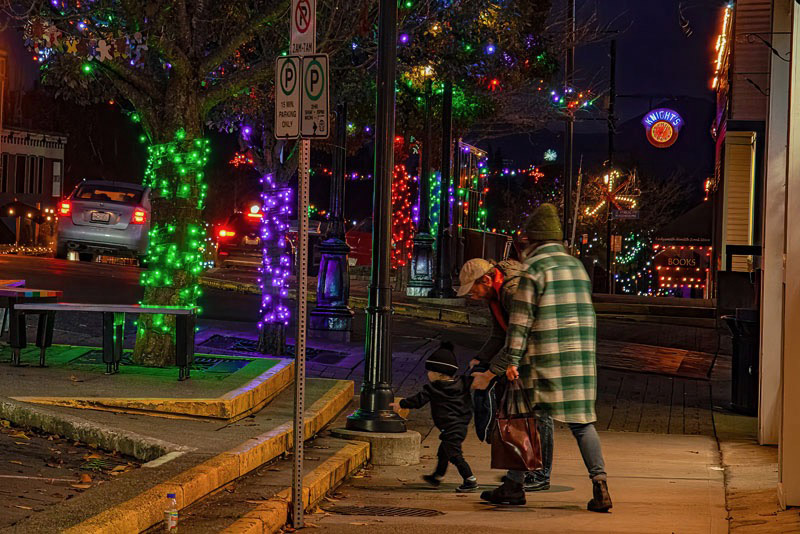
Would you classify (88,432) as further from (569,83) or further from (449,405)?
(569,83)

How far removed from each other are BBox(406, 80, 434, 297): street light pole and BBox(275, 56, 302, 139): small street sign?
49.5 feet

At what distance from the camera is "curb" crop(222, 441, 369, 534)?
6223 millimetres

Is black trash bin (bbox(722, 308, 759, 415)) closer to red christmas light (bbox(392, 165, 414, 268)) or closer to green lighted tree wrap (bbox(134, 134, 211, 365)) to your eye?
green lighted tree wrap (bbox(134, 134, 211, 365))

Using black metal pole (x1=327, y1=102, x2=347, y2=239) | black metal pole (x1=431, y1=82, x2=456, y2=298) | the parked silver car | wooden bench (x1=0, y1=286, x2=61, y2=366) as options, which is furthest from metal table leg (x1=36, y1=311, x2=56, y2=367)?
the parked silver car

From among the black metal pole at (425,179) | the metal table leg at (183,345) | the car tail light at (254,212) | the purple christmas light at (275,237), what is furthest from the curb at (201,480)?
the car tail light at (254,212)

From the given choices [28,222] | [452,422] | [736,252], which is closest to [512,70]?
[736,252]

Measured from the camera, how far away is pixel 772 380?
10000 mm

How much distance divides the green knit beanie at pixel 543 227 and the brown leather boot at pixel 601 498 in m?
1.61

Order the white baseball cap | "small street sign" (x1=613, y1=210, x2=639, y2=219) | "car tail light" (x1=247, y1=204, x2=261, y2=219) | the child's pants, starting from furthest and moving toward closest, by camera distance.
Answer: "small street sign" (x1=613, y1=210, x2=639, y2=219) < "car tail light" (x1=247, y1=204, x2=261, y2=219) < the child's pants < the white baseball cap

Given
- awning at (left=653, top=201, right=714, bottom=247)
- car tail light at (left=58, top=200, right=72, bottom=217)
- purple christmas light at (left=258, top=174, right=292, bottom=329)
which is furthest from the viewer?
awning at (left=653, top=201, right=714, bottom=247)

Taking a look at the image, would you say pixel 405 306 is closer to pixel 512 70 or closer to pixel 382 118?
pixel 512 70

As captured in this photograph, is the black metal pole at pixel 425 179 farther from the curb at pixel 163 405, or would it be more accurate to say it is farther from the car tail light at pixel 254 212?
the curb at pixel 163 405

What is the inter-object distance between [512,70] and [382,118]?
12.1 meters

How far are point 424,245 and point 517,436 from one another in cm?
1534
